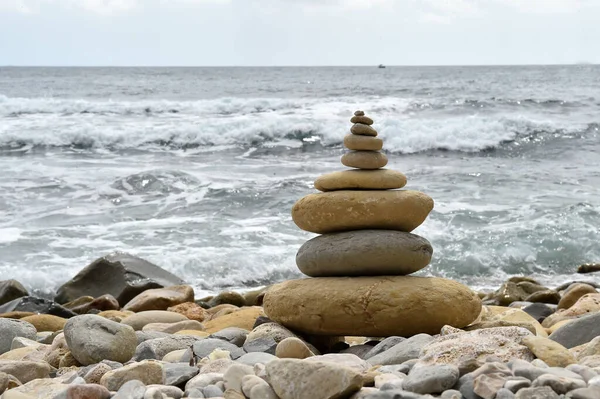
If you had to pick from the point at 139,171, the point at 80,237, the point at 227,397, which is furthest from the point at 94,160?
the point at 227,397

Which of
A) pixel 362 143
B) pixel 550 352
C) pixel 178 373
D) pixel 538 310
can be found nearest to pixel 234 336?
pixel 178 373

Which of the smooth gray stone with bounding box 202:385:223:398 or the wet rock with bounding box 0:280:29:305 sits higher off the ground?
the smooth gray stone with bounding box 202:385:223:398

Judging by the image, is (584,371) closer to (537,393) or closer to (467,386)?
(537,393)

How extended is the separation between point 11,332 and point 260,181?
10.1m

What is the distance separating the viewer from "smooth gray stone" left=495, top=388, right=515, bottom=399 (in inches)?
120

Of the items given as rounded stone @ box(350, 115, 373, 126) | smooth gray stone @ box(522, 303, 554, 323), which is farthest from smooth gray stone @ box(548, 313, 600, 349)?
smooth gray stone @ box(522, 303, 554, 323)

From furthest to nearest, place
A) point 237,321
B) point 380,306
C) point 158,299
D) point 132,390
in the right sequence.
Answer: point 158,299, point 237,321, point 380,306, point 132,390

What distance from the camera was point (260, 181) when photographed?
15.6 m

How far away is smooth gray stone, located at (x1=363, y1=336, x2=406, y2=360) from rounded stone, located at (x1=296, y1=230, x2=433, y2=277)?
1.86ft

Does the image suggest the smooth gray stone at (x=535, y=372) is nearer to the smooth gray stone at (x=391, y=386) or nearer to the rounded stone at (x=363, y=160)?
the smooth gray stone at (x=391, y=386)

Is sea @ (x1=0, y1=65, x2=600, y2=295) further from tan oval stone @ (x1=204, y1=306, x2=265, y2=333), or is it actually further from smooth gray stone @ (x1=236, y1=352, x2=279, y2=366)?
smooth gray stone @ (x1=236, y1=352, x2=279, y2=366)

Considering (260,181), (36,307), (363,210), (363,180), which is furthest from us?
(260,181)

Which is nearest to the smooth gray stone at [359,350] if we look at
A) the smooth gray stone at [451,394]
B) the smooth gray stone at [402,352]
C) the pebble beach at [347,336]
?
the pebble beach at [347,336]

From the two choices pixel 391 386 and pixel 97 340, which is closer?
pixel 391 386
